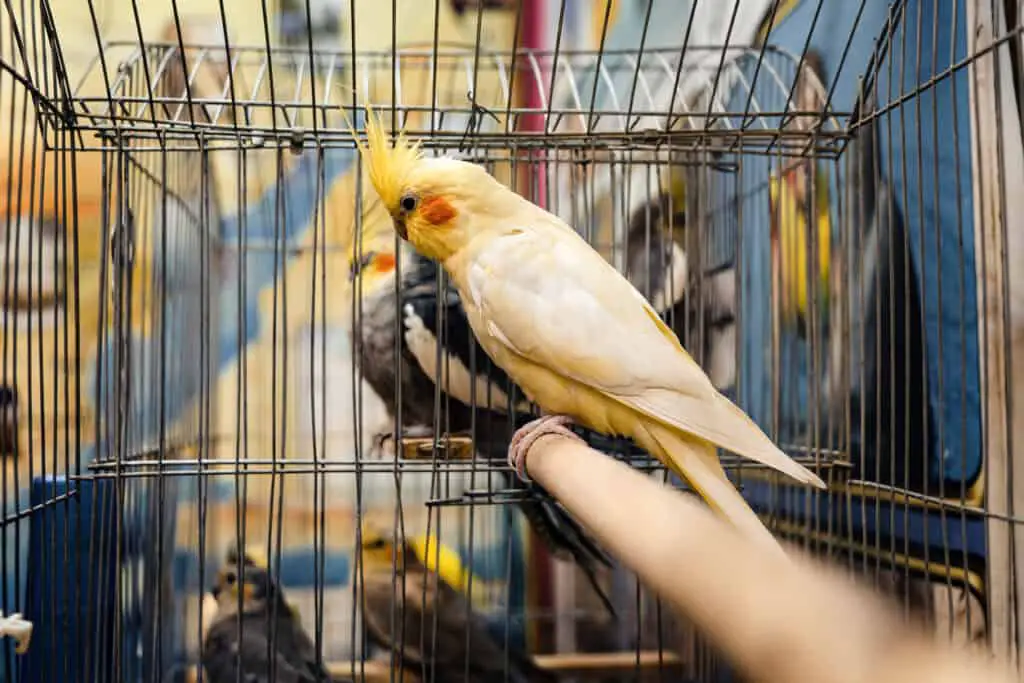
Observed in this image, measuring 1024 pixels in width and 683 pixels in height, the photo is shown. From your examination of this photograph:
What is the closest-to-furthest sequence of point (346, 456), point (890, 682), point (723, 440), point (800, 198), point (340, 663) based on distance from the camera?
point (890, 682)
point (723, 440)
point (800, 198)
point (340, 663)
point (346, 456)

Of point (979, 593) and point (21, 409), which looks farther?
point (21, 409)

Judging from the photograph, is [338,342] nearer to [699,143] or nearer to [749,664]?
[699,143]

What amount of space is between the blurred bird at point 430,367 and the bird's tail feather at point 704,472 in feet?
1.59

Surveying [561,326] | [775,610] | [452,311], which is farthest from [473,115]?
[775,610]

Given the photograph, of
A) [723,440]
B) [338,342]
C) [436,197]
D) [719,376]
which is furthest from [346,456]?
[723,440]

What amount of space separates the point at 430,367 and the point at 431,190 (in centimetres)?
45

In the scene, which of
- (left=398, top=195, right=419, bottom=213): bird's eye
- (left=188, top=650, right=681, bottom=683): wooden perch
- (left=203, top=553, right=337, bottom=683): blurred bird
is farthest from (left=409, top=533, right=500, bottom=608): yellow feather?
(left=398, top=195, right=419, bottom=213): bird's eye

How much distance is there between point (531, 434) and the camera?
879 mm

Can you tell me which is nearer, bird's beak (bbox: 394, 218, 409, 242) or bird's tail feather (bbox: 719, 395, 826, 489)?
bird's tail feather (bbox: 719, 395, 826, 489)

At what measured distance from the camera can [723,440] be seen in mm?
755

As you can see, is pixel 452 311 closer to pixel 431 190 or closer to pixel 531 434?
pixel 431 190

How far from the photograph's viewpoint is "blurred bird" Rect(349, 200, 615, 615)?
1328 mm

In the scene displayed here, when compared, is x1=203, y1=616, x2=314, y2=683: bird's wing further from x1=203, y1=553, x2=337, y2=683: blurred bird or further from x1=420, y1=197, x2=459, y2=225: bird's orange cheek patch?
x1=420, y1=197, x2=459, y2=225: bird's orange cheek patch

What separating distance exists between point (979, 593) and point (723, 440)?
1.40 feet
